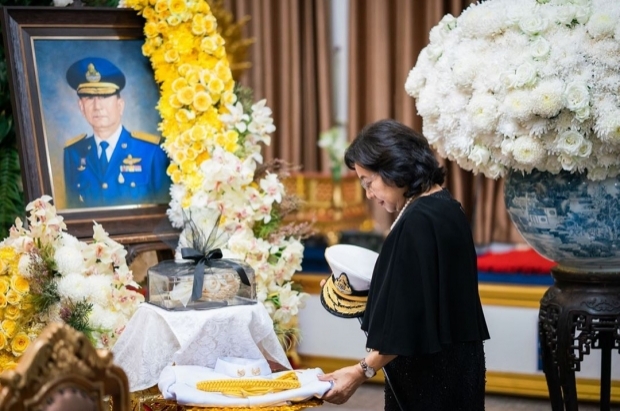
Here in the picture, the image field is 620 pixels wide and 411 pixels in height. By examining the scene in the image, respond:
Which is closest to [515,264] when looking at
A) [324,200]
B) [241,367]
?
[324,200]

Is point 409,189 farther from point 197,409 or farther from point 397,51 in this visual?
point 397,51

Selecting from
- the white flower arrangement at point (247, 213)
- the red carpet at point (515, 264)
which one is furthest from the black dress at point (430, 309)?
the red carpet at point (515, 264)

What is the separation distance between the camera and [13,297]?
3102mm

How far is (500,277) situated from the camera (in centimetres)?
507

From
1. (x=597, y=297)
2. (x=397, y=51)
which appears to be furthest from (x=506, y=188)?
(x=397, y=51)

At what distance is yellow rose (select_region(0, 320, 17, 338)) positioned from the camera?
3.09 m

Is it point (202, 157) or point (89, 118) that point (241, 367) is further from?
point (89, 118)

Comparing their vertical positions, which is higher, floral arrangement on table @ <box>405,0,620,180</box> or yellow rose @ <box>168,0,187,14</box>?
yellow rose @ <box>168,0,187,14</box>

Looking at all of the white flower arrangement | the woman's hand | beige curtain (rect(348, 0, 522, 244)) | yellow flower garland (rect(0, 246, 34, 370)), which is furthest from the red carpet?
yellow flower garland (rect(0, 246, 34, 370))

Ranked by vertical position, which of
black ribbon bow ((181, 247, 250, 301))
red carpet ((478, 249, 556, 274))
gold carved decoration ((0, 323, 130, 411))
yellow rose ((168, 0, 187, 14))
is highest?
yellow rose ((168, 0, 187, 14))

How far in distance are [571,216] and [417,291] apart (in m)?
0.74

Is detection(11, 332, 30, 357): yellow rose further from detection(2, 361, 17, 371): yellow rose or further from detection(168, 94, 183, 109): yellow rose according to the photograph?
detection(168, 94, 183, 109): yellow rose

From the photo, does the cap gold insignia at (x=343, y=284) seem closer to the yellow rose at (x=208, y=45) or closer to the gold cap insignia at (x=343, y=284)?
the gold cap insignia at (x=343, y=284)

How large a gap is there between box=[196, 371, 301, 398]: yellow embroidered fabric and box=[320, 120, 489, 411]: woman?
0.42 feet
